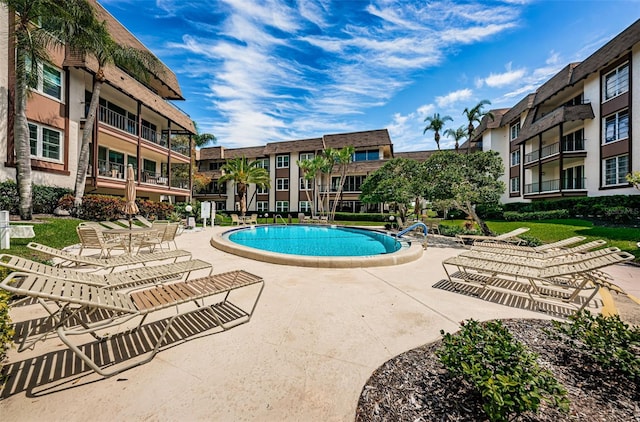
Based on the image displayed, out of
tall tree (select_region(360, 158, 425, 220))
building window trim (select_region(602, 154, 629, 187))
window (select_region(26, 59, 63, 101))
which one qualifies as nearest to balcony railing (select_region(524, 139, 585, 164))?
building window trim (select_region(602, 154, 629, 187))

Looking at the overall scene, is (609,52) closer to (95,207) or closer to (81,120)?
(95,207)

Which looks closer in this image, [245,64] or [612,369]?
[612,369]

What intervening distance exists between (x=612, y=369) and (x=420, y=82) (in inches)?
843

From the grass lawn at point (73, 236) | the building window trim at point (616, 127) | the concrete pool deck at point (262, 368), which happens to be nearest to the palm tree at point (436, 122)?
the building window trim at point (616, 127)

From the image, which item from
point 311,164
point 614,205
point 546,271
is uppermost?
point 311,164

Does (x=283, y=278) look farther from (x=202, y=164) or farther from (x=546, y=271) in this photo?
(x=202, y=164)

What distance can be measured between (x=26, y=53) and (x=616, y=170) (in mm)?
36059

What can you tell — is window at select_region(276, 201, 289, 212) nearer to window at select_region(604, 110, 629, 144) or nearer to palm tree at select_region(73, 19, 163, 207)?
palm tree at select_region(73, 19, 163, 207)

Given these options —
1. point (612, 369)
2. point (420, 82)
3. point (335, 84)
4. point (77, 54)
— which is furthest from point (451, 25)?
point (77, 54)

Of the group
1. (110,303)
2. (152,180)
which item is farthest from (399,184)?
(152,180)

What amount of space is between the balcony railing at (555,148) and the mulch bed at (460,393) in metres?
28.2

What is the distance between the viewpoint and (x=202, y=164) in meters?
40.8

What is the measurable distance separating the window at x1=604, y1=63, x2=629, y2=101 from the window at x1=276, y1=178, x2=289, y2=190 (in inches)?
1275

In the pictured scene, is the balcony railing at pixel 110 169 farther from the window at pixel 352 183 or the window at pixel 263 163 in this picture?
the window at pixel 352 183
